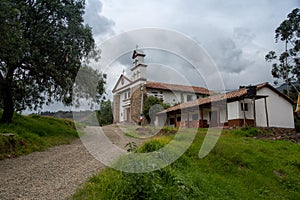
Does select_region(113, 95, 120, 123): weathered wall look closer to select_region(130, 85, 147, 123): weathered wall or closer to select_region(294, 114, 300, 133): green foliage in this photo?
select_region(130, 85, 147, 123): weathered wall

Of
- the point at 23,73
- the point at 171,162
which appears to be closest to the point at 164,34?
the point at 171,162

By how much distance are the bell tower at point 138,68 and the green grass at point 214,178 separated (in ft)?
47.5

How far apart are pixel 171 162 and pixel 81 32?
7190 mm

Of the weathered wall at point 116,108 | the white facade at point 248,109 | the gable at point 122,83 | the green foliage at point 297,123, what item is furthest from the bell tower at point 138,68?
the green foliage at point 297,123

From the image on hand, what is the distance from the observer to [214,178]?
5680 mm

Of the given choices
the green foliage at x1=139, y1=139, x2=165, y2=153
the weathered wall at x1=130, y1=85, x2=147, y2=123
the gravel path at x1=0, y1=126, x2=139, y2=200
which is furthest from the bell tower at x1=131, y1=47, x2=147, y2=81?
the green foliage at x1=139, y1=139, x2=165, y2=153

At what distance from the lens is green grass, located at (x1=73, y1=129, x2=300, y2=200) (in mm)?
3596

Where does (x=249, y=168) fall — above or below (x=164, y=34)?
below

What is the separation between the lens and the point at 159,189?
3.58 metres

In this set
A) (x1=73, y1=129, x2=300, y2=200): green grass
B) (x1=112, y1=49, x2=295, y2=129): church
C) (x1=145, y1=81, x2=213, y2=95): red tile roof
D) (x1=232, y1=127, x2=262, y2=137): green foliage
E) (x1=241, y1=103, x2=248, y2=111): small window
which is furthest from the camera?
(x1=145, y1=81, x2=213, y2=95): red tile roof

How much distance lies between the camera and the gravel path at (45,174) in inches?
157

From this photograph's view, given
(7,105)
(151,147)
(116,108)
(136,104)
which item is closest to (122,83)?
(116,108)

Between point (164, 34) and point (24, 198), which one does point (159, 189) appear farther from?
point (164, 34)

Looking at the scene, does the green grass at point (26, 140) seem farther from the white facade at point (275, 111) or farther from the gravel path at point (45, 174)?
the white facade at point (275, 111)
